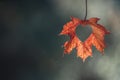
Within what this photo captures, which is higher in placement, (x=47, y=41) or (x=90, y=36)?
(x=90, y=36)

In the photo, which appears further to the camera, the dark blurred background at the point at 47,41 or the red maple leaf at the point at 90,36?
the dark blurred background at the point at 47,41

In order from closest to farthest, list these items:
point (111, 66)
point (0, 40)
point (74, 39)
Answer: point (74, 39), point (0, 40), point (111, 66)

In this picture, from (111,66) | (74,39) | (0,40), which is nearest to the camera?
(74,39)

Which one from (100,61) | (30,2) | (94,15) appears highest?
(30,2)

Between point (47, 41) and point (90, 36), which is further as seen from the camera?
point (47, 41)

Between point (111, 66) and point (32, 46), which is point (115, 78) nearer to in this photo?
point (111, 66)

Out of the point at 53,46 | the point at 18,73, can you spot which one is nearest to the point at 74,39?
the point at 53,46

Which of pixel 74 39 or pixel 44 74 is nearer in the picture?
pixel 74 39

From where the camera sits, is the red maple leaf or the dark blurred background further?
the dark blurred background
